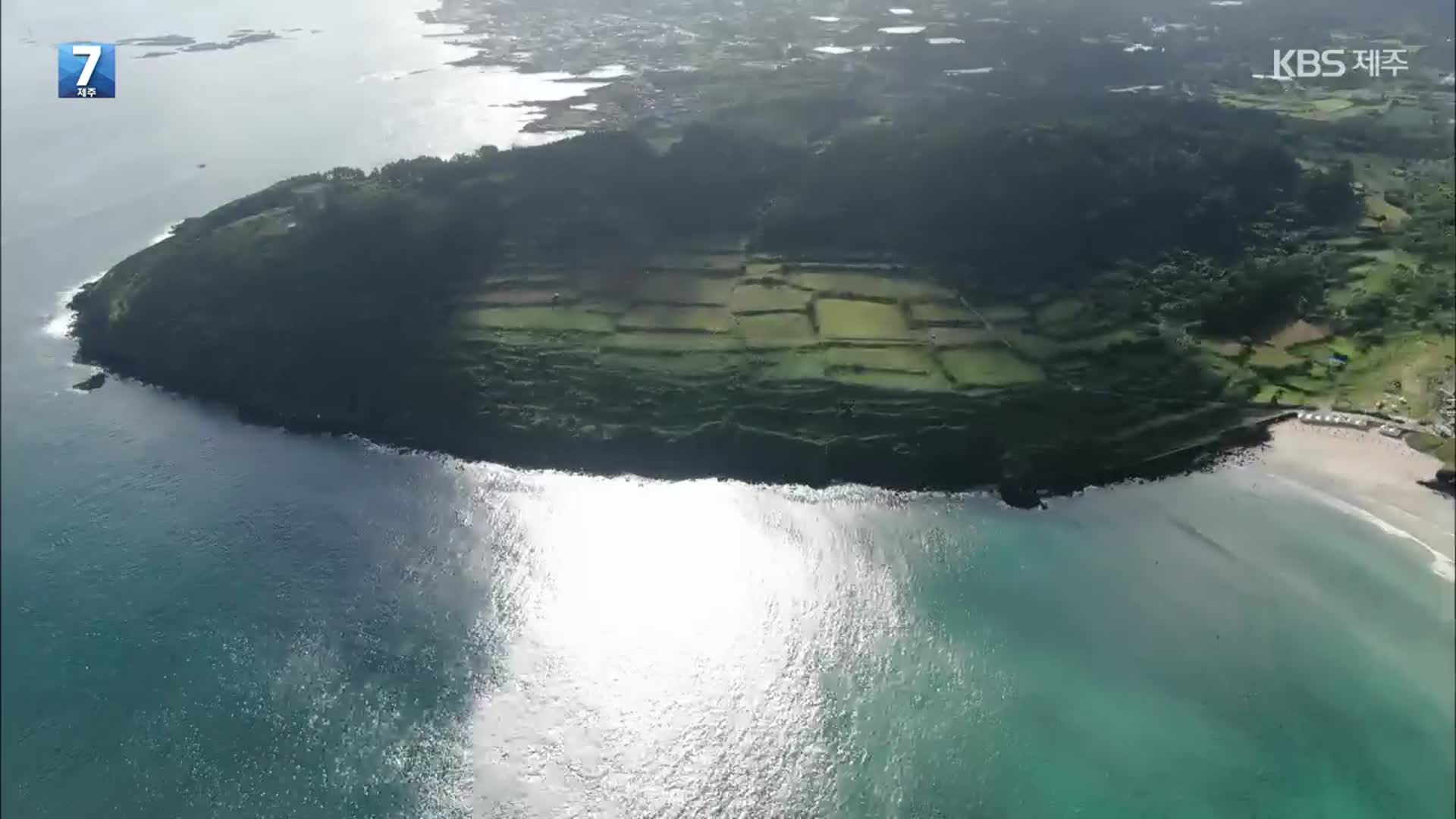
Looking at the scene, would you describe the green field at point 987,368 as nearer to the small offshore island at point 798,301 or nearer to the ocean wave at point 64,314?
the small offshore island at point 798,301

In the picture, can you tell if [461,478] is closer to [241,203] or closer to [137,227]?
[241,203]

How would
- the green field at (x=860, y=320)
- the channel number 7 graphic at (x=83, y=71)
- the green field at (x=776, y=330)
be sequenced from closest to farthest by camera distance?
the channel number 7 graphic at (x=83, y=71)
the green field at (x=776, y=330)
the green field at (x=860, y=320)

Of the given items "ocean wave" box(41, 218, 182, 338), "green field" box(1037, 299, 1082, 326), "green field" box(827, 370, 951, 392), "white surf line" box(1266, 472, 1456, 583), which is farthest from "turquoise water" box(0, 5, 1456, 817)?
"green field" box(1037, 299, 1082, 326)

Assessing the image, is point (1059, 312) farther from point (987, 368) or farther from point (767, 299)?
point (767, 299)

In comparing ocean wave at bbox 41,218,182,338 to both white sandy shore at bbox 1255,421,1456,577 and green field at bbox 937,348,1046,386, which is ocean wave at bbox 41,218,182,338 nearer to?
green field at bbox 937,348,1046,386

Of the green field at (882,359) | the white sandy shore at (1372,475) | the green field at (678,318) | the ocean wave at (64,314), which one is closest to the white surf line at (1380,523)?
the white sandy shore at (1372,475)

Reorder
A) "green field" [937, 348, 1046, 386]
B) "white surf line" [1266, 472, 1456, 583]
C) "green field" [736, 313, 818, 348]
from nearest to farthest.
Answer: "white surf line" [1266, 472, 1456, 583] < "green field" [937, 348, 1046, 386] < "green field" [736, 313, 818, 348]
